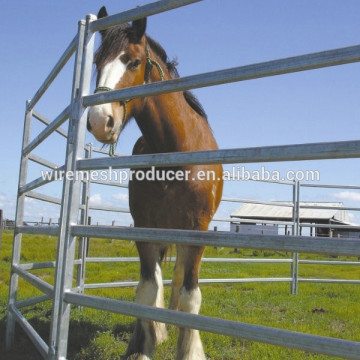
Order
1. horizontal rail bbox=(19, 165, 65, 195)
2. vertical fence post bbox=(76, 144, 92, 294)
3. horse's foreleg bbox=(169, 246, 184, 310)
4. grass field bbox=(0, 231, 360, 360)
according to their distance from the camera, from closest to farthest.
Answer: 1. horizontal rail bbox=(19, 165, 65, 195)
2. grass field bbox=(0, 231, 360, 360)
3. horse's foreleg bbox=(169, 246, 184, 310)
4. vertical fence post bbox=(76, 144, 92, 294)

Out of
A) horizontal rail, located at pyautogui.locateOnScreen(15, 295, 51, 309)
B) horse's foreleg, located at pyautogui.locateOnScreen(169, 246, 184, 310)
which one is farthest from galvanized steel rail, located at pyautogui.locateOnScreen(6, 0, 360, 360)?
horse's foreleg, located at pyautogui.locateOnScreen(169, 246, 184, 310)

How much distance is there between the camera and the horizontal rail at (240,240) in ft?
3.69

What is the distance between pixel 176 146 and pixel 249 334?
5.73ft

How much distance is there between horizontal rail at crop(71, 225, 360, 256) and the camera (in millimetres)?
1126

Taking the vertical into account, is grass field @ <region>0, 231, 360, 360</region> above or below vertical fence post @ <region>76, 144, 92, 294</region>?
below

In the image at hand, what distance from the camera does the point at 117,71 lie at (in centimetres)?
236

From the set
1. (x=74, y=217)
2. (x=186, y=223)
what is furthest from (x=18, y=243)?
(x=74, y=217)

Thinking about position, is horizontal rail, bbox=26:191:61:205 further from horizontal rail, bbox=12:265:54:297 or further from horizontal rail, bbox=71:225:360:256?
horizontal rail, bbox=71:225:360:256

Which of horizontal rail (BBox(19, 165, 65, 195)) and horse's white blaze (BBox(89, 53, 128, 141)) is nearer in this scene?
horse's white blaze (BBox(89, 53, 128, 141))

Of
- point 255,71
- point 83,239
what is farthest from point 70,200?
point 83,239

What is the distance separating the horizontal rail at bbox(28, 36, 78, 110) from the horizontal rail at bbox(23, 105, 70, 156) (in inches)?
14.2

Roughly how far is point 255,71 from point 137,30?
1543mm

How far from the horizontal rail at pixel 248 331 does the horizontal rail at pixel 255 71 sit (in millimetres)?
751

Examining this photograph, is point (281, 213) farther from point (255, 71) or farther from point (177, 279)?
point (255, 71)
